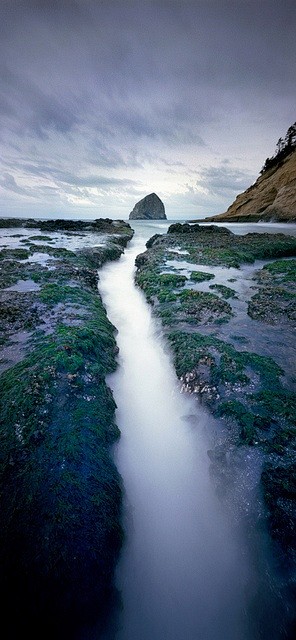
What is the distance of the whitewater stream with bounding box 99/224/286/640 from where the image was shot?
2889 millimetres

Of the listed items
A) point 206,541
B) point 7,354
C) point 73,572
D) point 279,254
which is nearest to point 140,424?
point 206,541

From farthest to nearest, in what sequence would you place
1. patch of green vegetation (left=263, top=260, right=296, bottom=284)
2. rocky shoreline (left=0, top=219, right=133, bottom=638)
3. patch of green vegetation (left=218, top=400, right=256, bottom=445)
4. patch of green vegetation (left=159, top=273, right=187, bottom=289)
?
patch of green vegetation (left=263, top=260, right=296, bottom=284) < patch of green vegetation (left=159, top=273, right=187, bottom=289) < patch of green vegetation (left=218, top=400, right=256, bottom=445) < rocky shoreline (left=0, top=219, right=133, bottom=638)

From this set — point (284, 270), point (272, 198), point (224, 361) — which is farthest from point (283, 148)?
point (224, 361)

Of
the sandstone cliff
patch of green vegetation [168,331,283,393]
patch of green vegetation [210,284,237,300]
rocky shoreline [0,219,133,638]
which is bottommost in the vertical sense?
rocky shoreline [0,219,133,638]

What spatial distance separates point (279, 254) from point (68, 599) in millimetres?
18588

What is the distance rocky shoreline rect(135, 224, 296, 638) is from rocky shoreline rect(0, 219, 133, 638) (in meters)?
1.80

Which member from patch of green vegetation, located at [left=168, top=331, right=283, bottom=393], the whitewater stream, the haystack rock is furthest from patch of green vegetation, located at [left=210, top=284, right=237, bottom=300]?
the haystack rock

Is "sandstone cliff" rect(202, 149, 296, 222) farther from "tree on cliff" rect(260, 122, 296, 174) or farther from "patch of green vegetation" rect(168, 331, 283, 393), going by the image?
"patch of green vegetation" rect(168, 331, 283, 393)

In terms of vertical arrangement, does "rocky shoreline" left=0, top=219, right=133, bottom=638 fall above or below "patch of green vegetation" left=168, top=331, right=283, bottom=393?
below

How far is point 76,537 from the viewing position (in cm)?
296

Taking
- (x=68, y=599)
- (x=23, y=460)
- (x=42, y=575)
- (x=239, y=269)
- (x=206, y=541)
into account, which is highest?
(x=239, y=269)

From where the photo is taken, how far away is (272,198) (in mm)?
43562

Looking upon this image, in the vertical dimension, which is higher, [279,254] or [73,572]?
[279,254]

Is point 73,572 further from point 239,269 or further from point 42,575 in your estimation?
point 239,269
